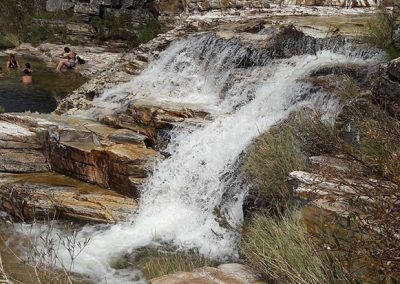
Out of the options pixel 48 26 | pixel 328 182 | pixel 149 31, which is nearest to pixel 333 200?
pixel 328 182

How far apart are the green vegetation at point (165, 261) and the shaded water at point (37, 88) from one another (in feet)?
22.6

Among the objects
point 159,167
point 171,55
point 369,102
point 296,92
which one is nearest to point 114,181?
point 159,167

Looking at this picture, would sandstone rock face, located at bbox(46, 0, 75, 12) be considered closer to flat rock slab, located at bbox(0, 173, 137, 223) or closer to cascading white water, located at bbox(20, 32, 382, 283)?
cascading white water, located at bbox(20, 32, 382, 283)

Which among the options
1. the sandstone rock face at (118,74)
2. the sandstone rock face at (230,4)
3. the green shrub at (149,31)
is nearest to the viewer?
the sandstone rock face at (118,74)

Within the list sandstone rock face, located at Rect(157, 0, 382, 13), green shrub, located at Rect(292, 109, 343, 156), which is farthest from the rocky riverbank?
sandstone rock face, located at Rect(157, 0, 382, 13)

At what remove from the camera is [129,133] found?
7.87 m

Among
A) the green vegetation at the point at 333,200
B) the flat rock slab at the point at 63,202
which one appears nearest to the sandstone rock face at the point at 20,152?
the flat rock slab at the point at 63,202

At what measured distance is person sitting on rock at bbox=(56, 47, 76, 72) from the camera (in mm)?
15047

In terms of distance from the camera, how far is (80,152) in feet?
24.3

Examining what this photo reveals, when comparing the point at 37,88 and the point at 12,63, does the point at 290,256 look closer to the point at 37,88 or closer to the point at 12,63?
the point at 37,88

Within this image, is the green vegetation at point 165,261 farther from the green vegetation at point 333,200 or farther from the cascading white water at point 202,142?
the green vegetation at point 333,200

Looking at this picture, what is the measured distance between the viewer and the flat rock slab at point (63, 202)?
6664 mm

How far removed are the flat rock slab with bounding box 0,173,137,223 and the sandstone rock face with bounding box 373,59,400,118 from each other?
11.3ft

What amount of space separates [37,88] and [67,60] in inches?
76.9
